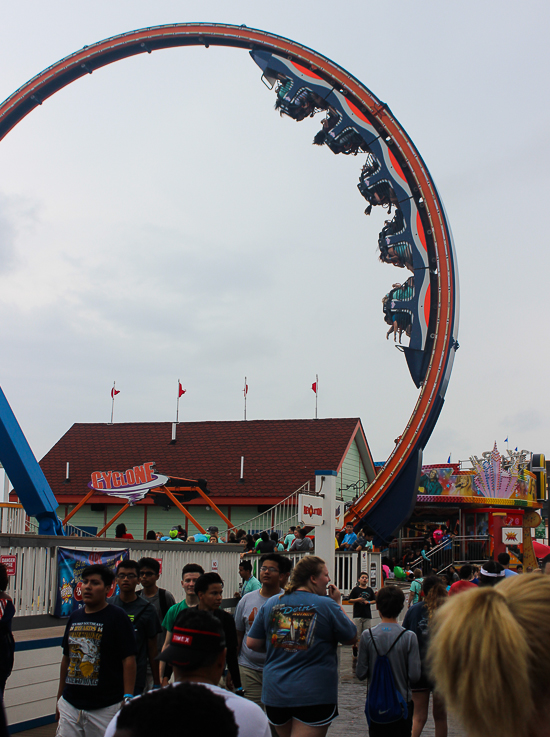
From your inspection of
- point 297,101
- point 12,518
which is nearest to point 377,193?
point 297,101

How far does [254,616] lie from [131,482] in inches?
566

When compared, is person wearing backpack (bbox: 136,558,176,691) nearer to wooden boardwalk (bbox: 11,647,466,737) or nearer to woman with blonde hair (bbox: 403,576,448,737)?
woman with blonde hair (bbox: 403,576,448,737)

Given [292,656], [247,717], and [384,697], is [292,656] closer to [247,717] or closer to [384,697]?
[384,697]

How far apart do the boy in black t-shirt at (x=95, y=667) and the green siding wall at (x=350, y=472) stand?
20.5 metres

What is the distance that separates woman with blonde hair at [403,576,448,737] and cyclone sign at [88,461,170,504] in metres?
13.3

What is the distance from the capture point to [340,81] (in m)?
23.7

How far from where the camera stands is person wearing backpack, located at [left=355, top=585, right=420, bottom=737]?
5371 mm

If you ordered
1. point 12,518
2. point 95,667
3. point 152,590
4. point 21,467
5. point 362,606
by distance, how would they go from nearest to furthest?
point 95,667 < point 152,590 < point 21,467 < point 12,518 < point 362,606

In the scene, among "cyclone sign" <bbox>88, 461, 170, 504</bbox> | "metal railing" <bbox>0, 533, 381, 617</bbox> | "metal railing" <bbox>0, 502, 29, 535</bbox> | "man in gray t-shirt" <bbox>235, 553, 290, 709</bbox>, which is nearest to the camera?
"man in gray t-shirt" <bbox>235, 553, 290, 709</bbox>

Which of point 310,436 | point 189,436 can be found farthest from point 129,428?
point 310,436

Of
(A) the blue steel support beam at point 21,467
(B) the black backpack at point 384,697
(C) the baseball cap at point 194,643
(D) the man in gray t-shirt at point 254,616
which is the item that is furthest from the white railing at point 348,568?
(C) the baseball cap at point 194,643

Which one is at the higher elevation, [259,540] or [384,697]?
[259,540]

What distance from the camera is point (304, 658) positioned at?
499cm

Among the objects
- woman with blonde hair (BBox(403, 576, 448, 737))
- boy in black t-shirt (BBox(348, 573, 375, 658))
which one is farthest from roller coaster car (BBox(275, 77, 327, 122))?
woman with blonde hair (BBox(403, 576, 448, 737))
